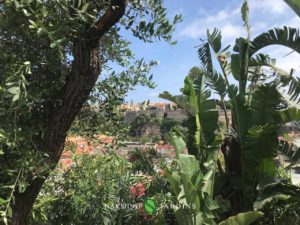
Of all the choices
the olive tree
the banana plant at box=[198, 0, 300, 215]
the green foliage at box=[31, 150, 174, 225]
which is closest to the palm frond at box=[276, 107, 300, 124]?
the banana plant at box=[198, 0, 300, 215]

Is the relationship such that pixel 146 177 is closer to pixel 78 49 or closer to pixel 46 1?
pixel 78 49

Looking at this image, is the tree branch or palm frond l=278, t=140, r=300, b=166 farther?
palm frond l=278, t=140, r=300, b=166

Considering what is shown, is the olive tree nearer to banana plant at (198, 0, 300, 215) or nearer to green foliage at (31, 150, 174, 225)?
green foliage at (31, 150, 174, 225)

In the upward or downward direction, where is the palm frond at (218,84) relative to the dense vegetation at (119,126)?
upward

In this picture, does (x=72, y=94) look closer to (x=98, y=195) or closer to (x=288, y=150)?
(x=98, y=195)

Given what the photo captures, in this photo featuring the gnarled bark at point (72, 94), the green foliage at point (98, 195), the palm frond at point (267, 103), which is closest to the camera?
the gnarled bark at point (72, 94)

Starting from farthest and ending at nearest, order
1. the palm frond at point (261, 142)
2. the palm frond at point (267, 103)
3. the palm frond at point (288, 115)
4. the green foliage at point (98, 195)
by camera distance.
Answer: the palm frond at point (267, 103)
the palm frond at point (261, 142)
the palm frond at point (288, 115)
the green foliage at point (98, 195)

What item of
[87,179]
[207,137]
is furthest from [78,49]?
[207,137]

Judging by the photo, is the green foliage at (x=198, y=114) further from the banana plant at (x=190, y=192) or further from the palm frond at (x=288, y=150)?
the palm frond at (x=288, y=150)

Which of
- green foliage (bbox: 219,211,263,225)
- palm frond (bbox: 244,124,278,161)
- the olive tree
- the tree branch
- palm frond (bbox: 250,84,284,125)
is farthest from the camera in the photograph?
palm frond (bbox: 250,84,284,125)

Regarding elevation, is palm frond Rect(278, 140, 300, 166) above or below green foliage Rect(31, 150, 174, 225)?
above

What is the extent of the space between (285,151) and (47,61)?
4.15 meters

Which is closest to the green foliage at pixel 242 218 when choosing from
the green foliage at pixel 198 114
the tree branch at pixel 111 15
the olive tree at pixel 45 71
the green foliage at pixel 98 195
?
the green foliage at pixel 98 195

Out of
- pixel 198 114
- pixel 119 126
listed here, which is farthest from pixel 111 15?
pixel 198 114
